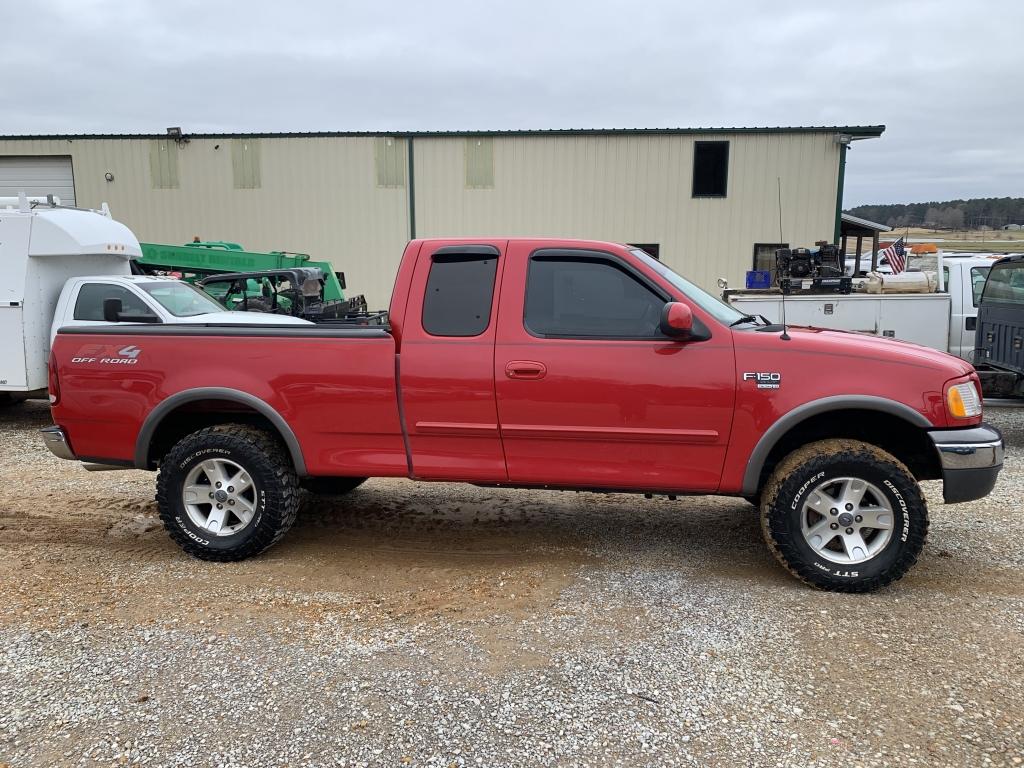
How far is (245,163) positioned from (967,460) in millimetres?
19448

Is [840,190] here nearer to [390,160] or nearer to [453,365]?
[390,160]

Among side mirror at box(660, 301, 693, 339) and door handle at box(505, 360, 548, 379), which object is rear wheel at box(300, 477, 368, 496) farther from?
side mirror at box(660, 301, 693, 339)

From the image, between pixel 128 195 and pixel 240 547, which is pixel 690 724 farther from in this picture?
pixel 128 195

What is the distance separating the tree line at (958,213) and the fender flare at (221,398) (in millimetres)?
37093

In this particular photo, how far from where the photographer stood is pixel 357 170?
19.8 meters

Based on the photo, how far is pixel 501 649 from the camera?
3.63m

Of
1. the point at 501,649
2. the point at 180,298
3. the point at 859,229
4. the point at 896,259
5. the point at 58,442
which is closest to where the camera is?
the point at 501,649

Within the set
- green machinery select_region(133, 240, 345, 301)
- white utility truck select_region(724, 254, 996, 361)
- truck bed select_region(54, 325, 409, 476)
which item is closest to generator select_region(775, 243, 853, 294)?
white utility truck select_region(724, 254, 996, 361)

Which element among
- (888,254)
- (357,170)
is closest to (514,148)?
(357,170)

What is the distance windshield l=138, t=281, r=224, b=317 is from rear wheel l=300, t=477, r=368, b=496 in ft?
14.6

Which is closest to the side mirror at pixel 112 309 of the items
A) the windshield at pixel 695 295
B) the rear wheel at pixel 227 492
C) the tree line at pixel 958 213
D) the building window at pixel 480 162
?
the rear wheel at pixel 227 492

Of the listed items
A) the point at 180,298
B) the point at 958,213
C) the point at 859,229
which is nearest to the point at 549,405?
the point at 180,298

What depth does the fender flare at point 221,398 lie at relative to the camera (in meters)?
4.58

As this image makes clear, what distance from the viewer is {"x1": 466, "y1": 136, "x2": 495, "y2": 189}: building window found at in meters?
19.6
